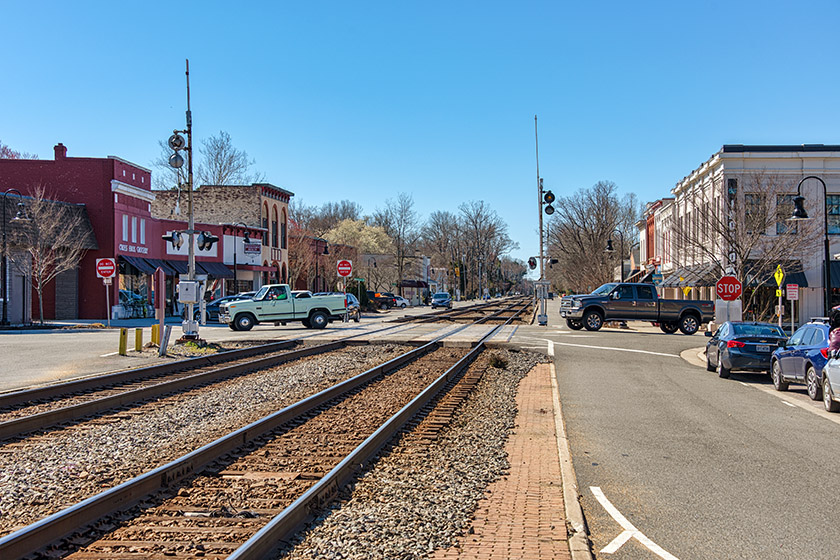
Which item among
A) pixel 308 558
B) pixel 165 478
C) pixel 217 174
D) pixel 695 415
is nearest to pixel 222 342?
pixel 695 415

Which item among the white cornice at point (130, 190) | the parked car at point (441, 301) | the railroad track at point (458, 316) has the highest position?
the white cornice at point (130, 190)

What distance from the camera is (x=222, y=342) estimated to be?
91.6 feet

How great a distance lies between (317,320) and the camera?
3706 cm

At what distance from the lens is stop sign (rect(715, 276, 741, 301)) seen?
24.5 meters

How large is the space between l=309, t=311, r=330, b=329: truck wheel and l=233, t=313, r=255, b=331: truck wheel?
110 inches

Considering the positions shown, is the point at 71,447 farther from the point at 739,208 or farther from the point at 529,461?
the point at 739,208

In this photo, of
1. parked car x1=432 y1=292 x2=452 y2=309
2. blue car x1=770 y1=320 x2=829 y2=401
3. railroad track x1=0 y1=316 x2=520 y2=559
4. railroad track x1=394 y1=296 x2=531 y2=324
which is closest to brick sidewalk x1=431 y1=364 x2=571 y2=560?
railroad track x1=0 y1=316 x2=520 y2=559

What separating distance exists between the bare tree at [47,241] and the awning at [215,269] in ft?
41.4

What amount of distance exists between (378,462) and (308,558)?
10.8ft

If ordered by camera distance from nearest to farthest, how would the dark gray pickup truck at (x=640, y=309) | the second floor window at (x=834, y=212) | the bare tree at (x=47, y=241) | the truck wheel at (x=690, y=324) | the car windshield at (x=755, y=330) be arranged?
the car windshield at (x=755, y=330)
the dark gray pickup truck at (x=640, y=309)
the truck wheel at (x=690, y=324)
the bare tree at (x=47, y=241)
the second floor window at (x=834, y=212)

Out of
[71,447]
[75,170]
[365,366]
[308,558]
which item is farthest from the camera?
[75,170]

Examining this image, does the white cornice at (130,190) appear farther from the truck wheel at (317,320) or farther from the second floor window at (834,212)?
the second floor window at (834,212)

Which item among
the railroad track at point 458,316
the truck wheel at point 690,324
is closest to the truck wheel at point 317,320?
the railroad track at point 458,316

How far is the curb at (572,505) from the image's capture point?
575 cm
